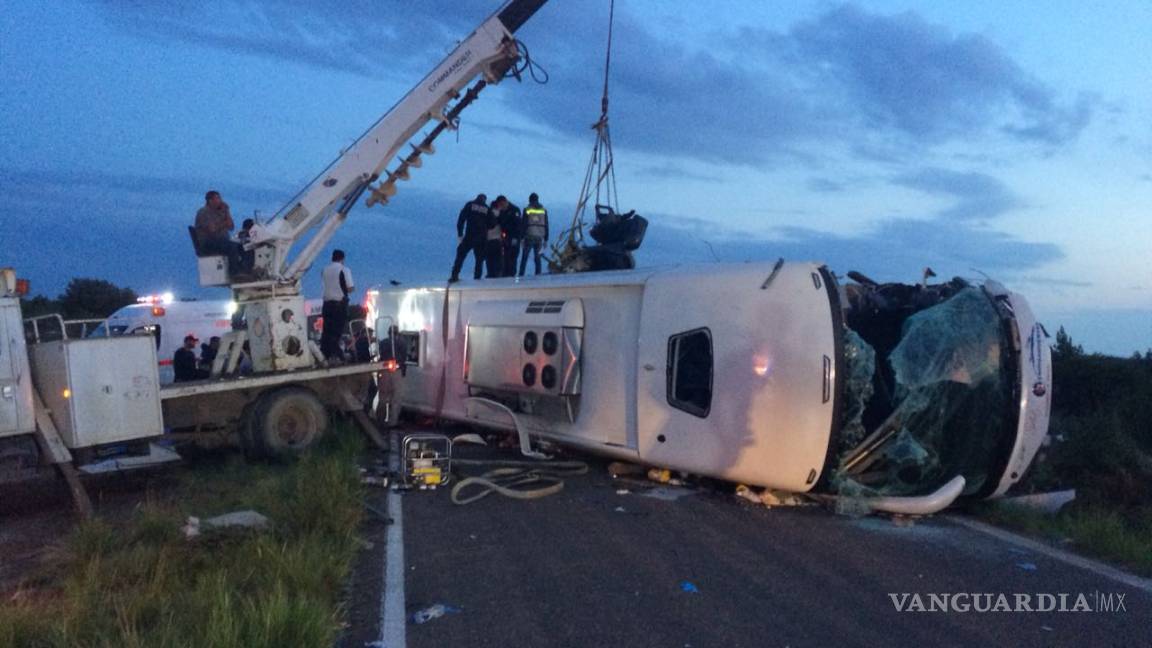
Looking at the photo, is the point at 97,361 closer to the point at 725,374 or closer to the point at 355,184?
the point at 355,184

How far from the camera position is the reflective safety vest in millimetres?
15672

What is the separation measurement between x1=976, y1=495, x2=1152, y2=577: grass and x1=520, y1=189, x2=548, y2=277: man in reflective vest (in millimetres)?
8693

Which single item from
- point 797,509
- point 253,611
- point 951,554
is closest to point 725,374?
point 797,509

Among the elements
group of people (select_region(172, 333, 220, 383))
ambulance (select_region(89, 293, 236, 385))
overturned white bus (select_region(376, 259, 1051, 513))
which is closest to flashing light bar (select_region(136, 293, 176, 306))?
ambulance (select_region(89, 293, 236, 385))

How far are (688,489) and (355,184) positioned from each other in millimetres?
6217

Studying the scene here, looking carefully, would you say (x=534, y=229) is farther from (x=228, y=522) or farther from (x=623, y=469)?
(x=228, y=522)

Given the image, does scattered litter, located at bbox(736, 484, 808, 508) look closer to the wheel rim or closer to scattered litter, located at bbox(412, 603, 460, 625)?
scattered litter, located at bbox(412, 603, 460, 625)

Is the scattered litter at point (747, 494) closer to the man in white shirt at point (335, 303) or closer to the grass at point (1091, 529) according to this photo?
the grass at point (1091, 529)

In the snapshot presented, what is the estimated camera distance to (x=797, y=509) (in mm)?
8898

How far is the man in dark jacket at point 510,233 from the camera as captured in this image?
612 inches

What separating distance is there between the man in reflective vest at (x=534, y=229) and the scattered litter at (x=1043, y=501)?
8594 mm

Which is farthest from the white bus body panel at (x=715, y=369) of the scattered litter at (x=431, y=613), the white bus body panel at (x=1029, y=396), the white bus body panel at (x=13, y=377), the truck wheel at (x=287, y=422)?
the white bus body panel at (x=13, y=377)

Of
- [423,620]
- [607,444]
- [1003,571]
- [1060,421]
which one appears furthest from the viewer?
[1060,421]

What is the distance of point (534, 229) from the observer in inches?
617
